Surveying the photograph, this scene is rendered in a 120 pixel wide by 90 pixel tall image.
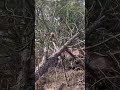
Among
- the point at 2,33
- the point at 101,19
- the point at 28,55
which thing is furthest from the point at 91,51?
the point at 2,33

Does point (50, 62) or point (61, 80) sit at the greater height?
point (50, 62)

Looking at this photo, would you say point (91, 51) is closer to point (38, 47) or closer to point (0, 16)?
point (38, 47)

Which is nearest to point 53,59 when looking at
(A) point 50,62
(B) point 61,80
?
(A) point 50,62

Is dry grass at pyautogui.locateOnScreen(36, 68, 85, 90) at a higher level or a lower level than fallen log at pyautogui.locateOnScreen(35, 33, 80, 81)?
lower

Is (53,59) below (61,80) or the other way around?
the other way around

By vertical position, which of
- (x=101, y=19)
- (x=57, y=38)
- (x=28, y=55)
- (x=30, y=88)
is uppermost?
(x=101, y=19)

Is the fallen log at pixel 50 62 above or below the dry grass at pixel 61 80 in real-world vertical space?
above

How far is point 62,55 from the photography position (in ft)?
5.26

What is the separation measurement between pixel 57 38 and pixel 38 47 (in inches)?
5.9

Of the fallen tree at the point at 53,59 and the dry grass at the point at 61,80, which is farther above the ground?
the fallen tree at the point at 53,59

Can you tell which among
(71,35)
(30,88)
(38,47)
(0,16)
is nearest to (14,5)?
(0,16)

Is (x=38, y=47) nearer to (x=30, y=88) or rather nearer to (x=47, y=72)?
(x=47, y=72)

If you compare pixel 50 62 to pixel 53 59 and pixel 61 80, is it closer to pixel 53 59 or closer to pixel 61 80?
pixel 53 59

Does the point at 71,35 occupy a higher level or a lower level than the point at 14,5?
lower
